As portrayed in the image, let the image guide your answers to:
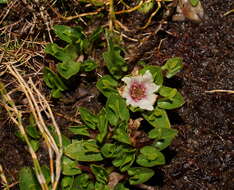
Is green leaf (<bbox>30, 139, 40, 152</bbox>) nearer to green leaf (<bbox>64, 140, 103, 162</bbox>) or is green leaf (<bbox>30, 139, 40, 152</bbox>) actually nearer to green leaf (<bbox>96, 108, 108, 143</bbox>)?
green leaf (<bbox>64, 140, 103, 162</bbox>)

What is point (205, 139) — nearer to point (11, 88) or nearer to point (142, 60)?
point (142, 60)

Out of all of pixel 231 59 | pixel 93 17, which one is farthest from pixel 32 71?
pixel 231 59

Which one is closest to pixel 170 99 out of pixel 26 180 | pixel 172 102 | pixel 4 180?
pixel 172 102

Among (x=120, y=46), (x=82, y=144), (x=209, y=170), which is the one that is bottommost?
(x=209, y=170)

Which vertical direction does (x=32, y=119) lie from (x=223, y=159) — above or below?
above

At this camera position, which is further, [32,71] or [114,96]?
[32,71]

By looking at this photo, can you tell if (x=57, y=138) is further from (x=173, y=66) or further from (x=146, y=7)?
(x=146, y=7)

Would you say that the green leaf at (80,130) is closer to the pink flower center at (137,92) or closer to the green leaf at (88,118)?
the green leaf at (88,118)
